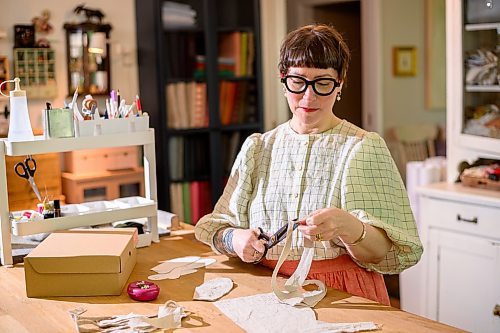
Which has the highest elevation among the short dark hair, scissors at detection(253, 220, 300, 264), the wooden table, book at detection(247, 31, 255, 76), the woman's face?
book at detection(247, 31, 255, 76)

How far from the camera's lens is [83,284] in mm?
1879

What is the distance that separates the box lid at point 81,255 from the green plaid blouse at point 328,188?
30 cm

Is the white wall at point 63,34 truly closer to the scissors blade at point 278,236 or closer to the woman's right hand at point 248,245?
the woman's right hand at point 248,245

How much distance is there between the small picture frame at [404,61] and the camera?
5.55m

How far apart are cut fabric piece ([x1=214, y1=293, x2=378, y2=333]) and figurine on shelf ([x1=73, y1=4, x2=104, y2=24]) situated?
2776 mm

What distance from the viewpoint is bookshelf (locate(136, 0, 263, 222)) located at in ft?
14.4

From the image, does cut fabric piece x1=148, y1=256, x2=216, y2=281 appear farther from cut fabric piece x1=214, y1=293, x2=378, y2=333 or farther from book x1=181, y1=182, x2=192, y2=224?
book x1=181, y1=182, x2=192, y2=224

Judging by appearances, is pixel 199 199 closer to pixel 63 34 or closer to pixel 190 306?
pixel 63 34

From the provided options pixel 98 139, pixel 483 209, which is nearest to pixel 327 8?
pixel 483 209

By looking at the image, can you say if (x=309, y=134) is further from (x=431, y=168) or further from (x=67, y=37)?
(x=67, y=37)

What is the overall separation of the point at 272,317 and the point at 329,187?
1.37ft

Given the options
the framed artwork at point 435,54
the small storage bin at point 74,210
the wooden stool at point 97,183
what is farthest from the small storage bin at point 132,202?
the framed artwork at point 435,54

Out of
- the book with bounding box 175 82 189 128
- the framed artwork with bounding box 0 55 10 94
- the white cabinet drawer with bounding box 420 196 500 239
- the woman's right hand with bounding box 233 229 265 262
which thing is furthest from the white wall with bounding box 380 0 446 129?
the woman's right hand with bounding box 233 229 265 262

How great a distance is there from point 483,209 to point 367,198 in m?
1.50
